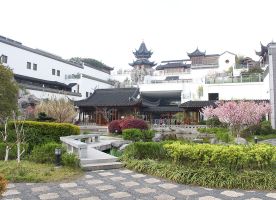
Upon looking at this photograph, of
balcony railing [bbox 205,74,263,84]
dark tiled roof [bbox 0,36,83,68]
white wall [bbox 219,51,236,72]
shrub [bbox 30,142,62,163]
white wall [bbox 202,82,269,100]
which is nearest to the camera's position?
shrub [bbox 30,142,62,163]

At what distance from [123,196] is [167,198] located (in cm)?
94

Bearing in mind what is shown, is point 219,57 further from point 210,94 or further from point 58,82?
point 58,82

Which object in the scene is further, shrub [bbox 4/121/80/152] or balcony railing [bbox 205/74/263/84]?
balcony railing [bbox 205/74/263/84]

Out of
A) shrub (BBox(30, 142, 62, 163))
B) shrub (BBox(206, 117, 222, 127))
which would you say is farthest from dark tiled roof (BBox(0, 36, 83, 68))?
shrub (BBox(30, 142, 62, 163))

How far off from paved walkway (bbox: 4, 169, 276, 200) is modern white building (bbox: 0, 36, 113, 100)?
30498 mm

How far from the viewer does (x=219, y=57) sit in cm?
6009

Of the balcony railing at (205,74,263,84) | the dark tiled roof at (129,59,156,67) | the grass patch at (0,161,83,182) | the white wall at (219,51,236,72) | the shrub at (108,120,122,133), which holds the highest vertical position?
the dark tiled roof at (129,59,156,67)

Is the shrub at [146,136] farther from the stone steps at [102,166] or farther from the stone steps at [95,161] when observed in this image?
the stone steps at [102,166]

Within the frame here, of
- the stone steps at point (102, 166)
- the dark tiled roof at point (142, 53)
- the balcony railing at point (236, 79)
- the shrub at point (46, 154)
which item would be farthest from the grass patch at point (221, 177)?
the dark tiled roof at point (142, 53)

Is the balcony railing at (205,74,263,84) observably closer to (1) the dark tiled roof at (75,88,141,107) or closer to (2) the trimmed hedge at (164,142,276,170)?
(1) the dark tiled roof at (75,88,141,107)

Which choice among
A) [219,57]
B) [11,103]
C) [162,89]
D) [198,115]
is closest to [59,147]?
[11,103]

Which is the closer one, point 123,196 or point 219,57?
point 123,196

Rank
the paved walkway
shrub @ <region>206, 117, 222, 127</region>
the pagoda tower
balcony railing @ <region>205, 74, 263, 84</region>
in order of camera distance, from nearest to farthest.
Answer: the paved walkway
shrub @ <region>206, 117, 222, 127</region>
balcony railing @ <region>205, 74, 263, 84</region>
the pagoda tower

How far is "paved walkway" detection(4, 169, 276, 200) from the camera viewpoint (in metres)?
6.53
